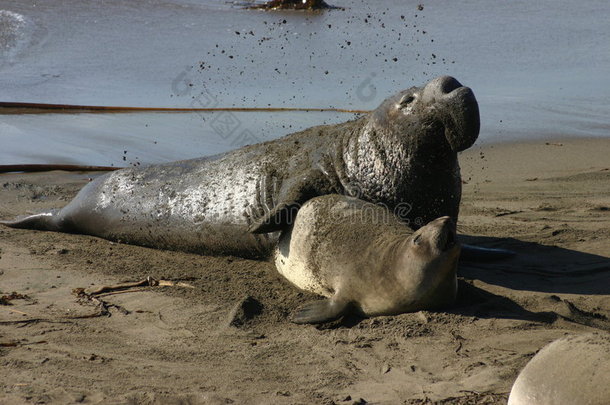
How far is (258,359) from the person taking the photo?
15.8ft

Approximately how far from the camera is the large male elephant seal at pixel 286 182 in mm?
6125

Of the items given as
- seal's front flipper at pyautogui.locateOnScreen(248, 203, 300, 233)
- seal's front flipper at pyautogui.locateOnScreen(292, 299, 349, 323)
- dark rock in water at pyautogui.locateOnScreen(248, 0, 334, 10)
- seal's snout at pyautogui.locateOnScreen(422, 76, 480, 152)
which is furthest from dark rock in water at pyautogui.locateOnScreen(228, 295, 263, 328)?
dark rock in water at pyautogui.locateOnScreen(248, 0, 334, 10)

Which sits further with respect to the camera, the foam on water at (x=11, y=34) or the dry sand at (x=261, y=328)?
the foam on water at (x=11, y=34)

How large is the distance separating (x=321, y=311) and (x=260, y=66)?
29.1ft

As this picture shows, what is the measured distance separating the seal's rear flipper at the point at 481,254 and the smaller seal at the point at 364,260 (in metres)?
0.97

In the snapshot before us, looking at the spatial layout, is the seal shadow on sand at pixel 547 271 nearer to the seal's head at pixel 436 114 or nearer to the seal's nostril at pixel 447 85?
the seal's head at pixel 436 114

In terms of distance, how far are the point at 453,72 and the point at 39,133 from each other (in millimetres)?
6308

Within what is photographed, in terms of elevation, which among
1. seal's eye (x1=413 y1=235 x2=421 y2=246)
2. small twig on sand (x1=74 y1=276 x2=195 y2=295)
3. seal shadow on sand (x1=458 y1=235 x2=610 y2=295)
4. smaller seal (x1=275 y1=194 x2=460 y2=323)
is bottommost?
small twig on sand (x1=74 y1=276 x2=195 y2=295)

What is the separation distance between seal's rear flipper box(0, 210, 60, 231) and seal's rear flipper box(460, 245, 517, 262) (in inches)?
147

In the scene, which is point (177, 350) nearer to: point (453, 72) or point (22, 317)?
point (22, 317)

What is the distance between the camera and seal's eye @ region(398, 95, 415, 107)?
6239 mm

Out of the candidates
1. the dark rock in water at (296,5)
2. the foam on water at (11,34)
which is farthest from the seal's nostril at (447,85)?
the dark rock in water at (296,5)

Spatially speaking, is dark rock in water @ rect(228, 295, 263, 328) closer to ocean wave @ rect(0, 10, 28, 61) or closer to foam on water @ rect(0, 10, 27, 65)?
foam on water @ rect(0, 10, 27, 65)

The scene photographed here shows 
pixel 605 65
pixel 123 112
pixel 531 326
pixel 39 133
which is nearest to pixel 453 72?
pixel 605 65
